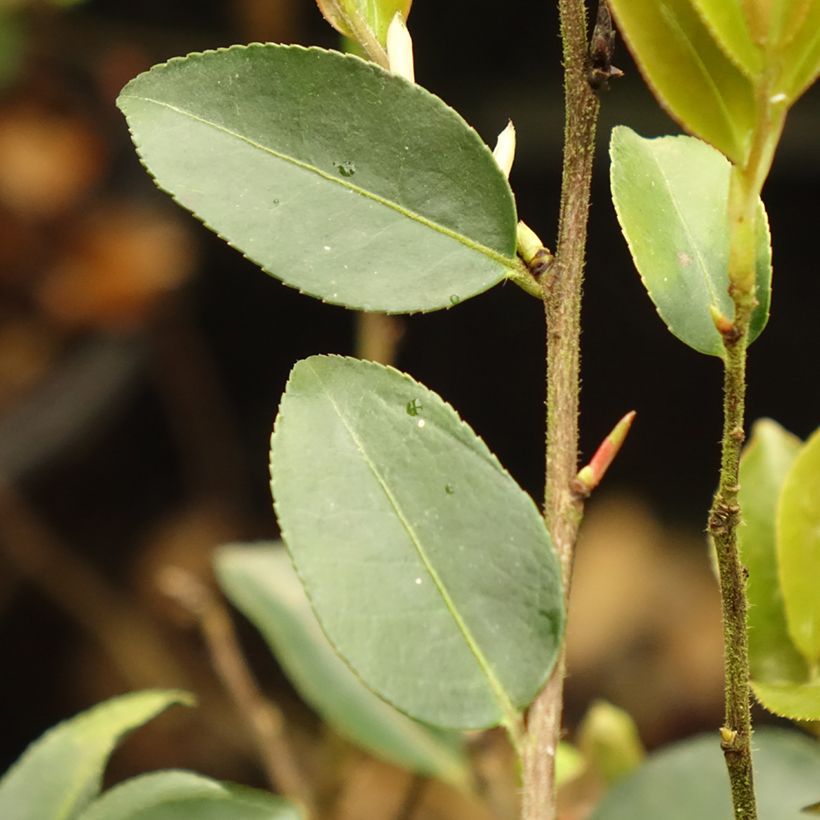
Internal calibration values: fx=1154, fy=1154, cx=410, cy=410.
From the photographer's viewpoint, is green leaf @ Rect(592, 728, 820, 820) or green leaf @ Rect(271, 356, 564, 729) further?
green leaf @ Rect(592, 728, 820, 820)

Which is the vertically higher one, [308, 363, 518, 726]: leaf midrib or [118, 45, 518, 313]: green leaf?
[118, 45, 518, 313]: green leaf

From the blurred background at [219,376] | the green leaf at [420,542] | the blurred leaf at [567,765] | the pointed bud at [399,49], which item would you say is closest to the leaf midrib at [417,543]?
the green leaf at [420,542]

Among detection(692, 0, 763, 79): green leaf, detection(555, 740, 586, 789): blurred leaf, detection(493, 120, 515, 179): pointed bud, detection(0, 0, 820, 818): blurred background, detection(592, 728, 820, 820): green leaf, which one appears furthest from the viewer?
detection(0, 0, 820, 818): blurred background

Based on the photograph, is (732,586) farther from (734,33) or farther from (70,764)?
(70,764)

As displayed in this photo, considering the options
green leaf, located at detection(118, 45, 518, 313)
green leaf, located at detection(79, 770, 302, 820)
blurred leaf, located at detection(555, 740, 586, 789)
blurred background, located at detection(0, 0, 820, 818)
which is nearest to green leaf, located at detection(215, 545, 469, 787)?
blurred leaf, located at detection(555, 740, 586, 789)

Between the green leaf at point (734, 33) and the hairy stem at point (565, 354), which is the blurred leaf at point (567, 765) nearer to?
the hairy stem at point (565, 354)

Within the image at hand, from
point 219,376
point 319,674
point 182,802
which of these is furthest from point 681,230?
point 219,376

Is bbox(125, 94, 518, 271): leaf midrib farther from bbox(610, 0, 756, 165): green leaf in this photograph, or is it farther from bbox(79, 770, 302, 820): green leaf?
bbox(79, 770, 302, 820): green leaf

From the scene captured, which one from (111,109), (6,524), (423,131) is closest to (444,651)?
(423,131)

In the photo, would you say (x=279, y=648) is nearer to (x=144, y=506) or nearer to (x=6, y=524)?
(x=6, y=524)
